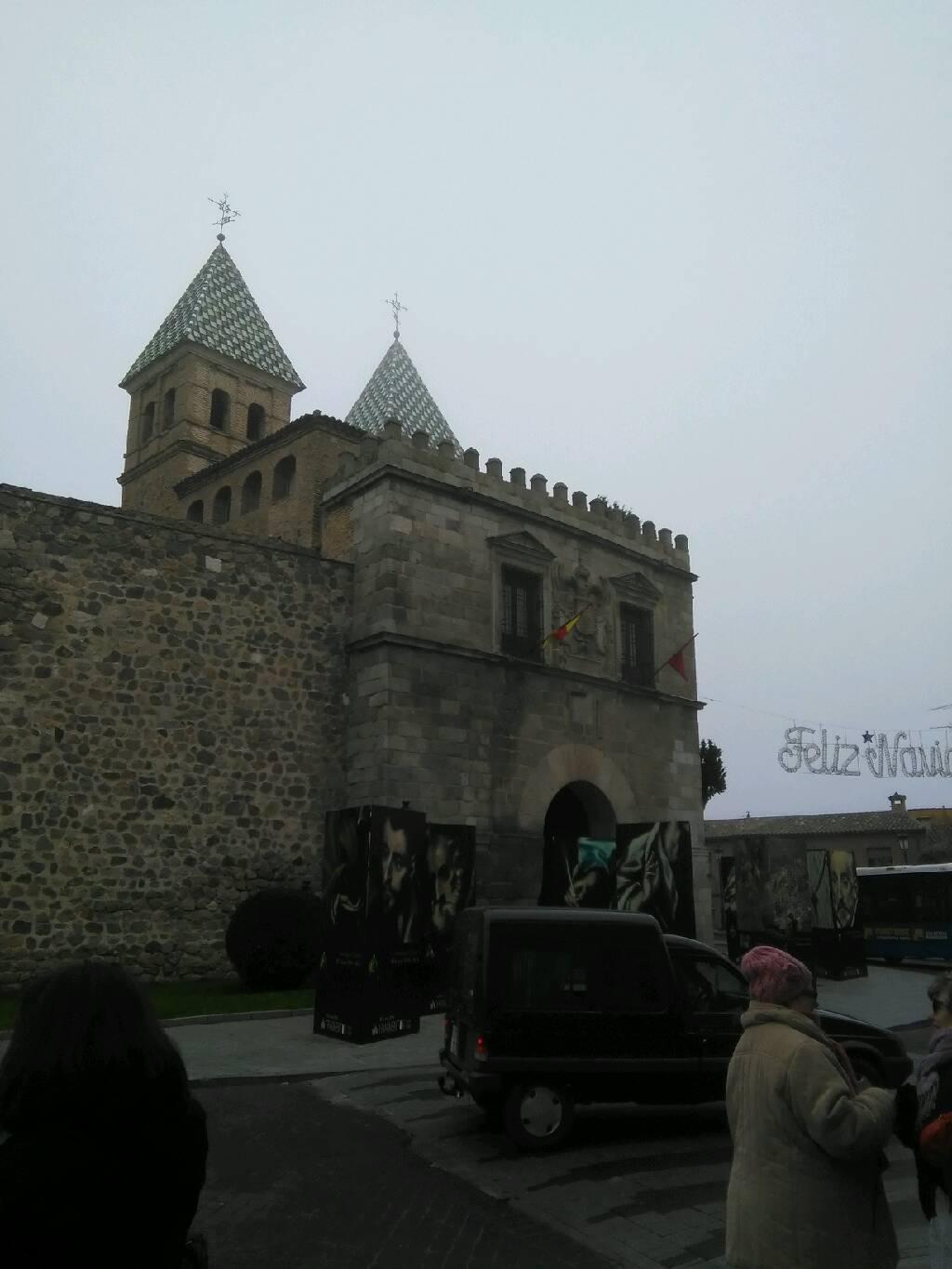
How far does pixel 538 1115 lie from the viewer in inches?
286

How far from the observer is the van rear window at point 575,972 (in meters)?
7.53

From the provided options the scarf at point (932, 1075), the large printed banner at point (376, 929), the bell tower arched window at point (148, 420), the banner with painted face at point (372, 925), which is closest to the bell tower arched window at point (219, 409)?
the bell tower arched window at point (148, 420)

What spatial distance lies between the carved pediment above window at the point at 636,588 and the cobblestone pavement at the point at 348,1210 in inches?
601

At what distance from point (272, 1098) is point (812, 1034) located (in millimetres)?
6620

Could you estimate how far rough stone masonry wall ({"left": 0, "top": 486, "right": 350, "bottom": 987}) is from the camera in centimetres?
1438

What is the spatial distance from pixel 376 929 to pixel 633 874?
25.1ft

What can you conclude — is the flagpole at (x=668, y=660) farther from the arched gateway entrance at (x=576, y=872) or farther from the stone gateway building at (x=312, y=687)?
the arched gateway entrance at (x=576, y=872)

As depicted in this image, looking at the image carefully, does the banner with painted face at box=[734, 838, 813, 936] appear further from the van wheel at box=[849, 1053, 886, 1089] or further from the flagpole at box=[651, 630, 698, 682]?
the van wheel at box=[849, 1053, 886, 1089]

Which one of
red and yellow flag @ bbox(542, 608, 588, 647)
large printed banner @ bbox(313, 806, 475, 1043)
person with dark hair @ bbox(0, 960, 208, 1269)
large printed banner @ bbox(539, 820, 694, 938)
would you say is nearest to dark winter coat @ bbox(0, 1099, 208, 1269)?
person with dark hair @ bbox(0, 960, 208, 1269)

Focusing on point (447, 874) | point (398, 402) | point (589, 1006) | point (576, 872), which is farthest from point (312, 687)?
point (398, 402)

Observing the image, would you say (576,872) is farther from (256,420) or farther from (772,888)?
(256,420)

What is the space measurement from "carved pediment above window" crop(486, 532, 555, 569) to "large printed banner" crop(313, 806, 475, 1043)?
7.41 meters

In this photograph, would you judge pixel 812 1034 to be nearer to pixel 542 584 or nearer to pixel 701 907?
pixel 542 584

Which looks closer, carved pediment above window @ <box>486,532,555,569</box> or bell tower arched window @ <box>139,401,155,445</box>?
carved pediment above window @ <box>486,532,555,569</box>
